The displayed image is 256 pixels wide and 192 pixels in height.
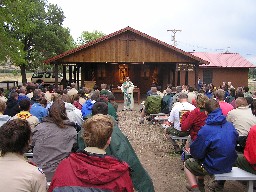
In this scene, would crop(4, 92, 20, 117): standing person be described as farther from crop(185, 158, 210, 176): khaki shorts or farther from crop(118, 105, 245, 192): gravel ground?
crop(185, 158, 210, 176): khaki shorts

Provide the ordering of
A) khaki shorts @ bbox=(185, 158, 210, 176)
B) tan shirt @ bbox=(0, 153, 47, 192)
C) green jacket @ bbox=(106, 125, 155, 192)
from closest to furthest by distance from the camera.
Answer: tan shirt @ bbox=(0, 153, 47, 192) → green jacket @ bbox=(106, 125, 155, 192) → khaki shorts @ bbox=(185, 158, 210, 176)

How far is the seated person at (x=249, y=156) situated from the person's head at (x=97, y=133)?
116 inches

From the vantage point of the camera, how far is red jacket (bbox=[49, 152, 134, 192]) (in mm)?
2699

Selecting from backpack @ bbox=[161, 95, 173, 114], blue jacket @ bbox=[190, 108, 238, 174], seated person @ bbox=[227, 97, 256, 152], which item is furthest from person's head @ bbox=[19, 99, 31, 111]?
backpack @ bbox=[161, 95, 173, 114]

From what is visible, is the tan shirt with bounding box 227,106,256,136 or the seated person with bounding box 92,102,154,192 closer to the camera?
the seated person with bounding box 92,102,154,192

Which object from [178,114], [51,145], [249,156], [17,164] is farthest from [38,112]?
[17,164]

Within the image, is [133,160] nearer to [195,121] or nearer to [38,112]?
[195,121]

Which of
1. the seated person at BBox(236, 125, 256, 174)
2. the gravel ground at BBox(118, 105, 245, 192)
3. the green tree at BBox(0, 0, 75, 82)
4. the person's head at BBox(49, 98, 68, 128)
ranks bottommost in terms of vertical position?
the gravel ground at BBox(118, 105, 245, 192)

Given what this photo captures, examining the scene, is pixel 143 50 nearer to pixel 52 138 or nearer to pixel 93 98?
pixel 93 98

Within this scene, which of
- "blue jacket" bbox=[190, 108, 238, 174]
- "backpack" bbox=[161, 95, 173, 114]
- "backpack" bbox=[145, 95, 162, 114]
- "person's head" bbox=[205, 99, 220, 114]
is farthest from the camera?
"backpack" bbox=[145, 95, 162, 114]

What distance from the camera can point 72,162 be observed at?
2.84m

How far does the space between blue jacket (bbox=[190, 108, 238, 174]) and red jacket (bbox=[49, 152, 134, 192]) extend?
110 inches

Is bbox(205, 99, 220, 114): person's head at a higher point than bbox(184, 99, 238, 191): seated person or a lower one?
higher

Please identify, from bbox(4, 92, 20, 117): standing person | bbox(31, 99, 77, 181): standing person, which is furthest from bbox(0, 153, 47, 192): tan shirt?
bbox(4, 92, 20, 117): standing person
